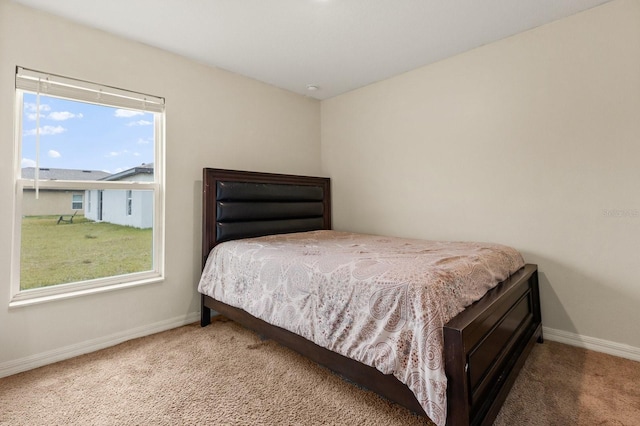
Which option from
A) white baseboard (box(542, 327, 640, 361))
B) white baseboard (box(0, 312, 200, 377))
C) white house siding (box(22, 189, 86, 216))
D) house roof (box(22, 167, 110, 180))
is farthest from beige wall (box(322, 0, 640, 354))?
white house siding (box(22, 189, 86, 216))

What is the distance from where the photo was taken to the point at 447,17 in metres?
2.18

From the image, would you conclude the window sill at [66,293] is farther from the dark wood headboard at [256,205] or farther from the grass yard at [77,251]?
the dark wood headboard at [256,205]

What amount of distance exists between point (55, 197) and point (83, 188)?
0.57ft

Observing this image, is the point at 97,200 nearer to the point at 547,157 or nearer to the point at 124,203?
the point at 124,203

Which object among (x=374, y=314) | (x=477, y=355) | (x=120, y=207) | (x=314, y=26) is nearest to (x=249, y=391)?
(x=374, y=314)

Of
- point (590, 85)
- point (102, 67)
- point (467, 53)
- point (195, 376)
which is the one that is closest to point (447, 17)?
point (467, 53)

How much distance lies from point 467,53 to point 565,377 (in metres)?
2.52

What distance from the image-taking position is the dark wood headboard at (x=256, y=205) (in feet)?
8.76

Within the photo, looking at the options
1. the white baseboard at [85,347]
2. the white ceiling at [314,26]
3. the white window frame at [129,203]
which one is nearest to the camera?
the white baseboard at [85,347]

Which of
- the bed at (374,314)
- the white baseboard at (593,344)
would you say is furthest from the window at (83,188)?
the white baseboard at (593,344)

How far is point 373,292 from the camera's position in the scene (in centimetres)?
142

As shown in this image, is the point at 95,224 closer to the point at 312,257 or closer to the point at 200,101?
the point at 200,101

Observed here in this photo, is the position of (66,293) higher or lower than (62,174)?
lower

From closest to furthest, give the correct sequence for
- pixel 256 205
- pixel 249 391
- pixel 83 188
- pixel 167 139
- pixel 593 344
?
1. pixel 249 391
2. pixel 593 344
3. pixel 83 188
4. pixel 167 139
5. pixel 256 205
